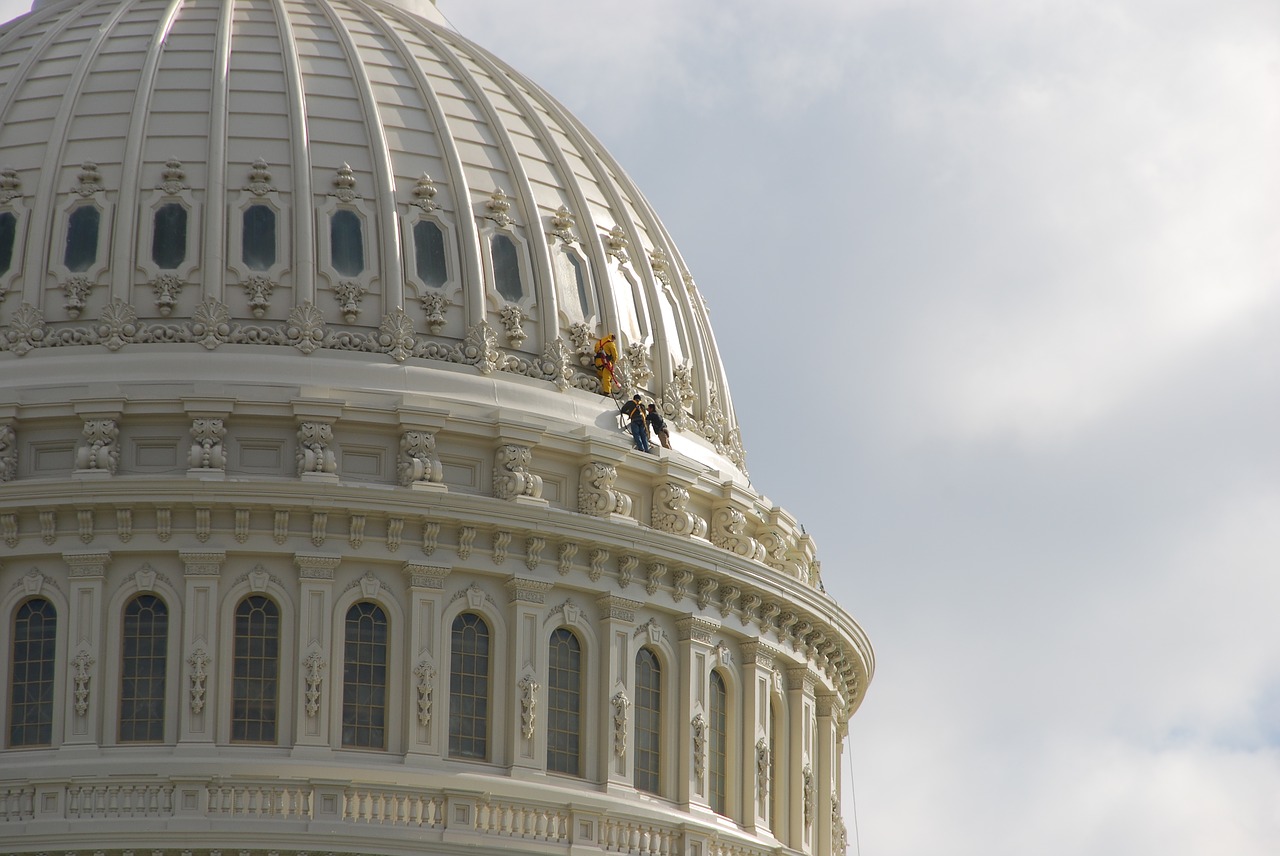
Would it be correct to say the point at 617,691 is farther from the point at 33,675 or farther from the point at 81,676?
the point at 33,675

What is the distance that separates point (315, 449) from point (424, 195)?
8.80m

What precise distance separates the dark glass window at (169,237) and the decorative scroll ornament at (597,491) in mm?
10771

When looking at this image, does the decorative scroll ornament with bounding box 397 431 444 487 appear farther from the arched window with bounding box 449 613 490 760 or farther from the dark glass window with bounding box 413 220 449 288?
the dark glass window with bounding box 413 220 449 288

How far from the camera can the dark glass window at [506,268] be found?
8681cm

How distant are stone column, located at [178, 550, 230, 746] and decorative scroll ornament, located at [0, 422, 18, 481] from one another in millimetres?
4615

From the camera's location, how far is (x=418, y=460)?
81.4 metres

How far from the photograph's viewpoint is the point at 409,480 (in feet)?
266

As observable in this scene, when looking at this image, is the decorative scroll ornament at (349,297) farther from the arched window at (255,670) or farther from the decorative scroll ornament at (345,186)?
the arched window at (255,670)

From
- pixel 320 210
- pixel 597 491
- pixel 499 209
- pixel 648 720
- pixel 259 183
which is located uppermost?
pixel 499 209

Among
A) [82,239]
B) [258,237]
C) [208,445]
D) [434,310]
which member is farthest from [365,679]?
[82,239]

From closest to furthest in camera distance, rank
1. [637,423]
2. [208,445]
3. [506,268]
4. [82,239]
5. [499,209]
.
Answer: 1. [208,445]
2. [82,239]
3. [637,423]
4. [506,268]
5. [499,209]

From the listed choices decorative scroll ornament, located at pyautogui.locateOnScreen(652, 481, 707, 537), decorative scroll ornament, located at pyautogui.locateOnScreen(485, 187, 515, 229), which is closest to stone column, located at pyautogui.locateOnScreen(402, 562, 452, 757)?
decorative scroll ornament, located at pyautogui.locateOnScreen(652, 481, 707, 537)

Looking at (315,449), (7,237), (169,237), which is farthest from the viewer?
(7,237)

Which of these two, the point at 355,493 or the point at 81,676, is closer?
the point at 81,676
